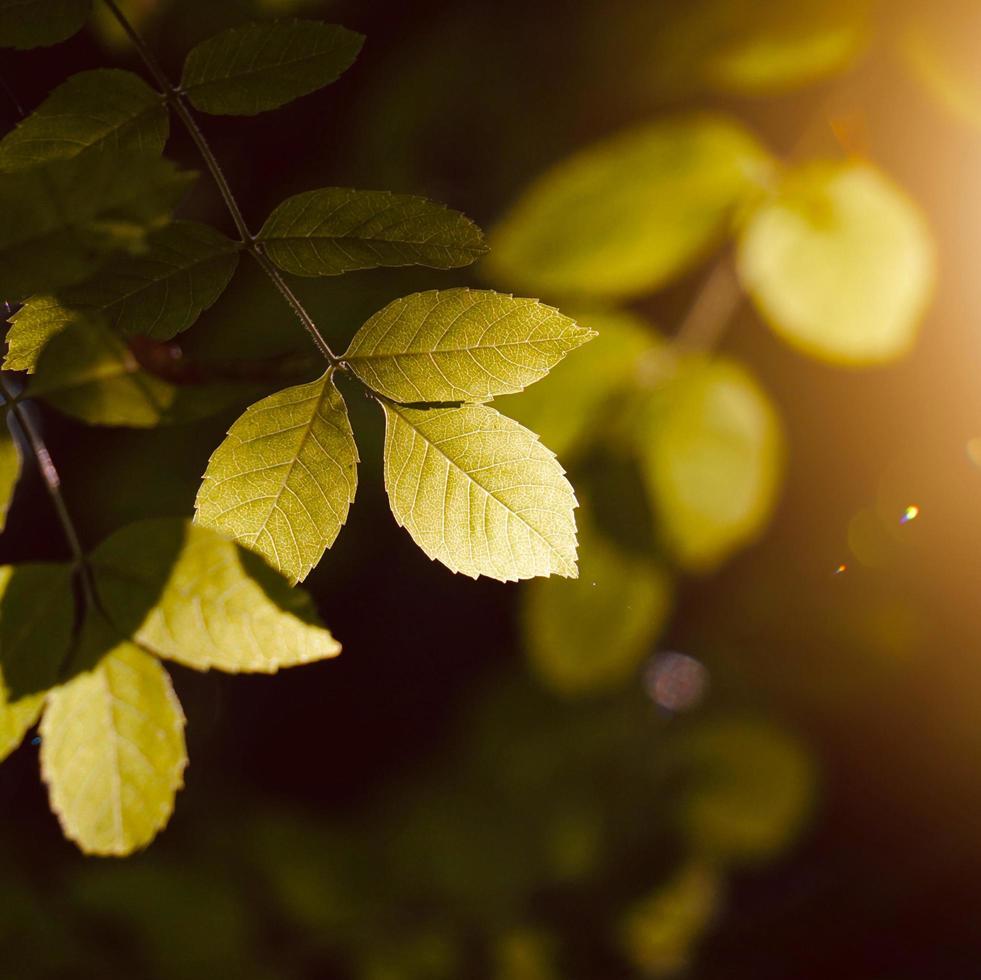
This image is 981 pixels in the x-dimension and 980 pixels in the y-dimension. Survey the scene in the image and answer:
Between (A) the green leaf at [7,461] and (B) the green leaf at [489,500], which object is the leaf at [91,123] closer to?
(A) the green leaf at [7,461]

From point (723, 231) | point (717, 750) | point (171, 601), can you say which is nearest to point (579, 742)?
point (717, 750)

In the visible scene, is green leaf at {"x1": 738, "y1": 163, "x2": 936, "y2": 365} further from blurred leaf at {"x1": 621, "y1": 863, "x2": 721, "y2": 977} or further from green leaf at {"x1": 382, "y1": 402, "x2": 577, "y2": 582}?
blurred leaf at {"x1": 621, "y1": 863, "x2": 721, "y2": 977}

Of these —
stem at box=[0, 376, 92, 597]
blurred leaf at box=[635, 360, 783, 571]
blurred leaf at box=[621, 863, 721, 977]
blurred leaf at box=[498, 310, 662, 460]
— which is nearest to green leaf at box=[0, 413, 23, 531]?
stem at box=[0, 376, 92, 597]

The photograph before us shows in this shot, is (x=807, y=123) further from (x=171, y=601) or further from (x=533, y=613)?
(x=171, y=601)

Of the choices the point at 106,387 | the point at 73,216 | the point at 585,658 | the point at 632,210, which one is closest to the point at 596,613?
the point at 585,658

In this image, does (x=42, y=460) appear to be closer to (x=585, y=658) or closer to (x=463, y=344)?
(x=463, y=344)
